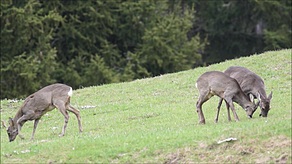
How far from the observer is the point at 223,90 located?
16.9 m

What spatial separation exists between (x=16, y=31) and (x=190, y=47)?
10.2m

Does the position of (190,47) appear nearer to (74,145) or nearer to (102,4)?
(102,4)

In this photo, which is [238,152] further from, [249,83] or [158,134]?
[249,83]

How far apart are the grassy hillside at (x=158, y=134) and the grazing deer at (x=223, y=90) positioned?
1.26 ft

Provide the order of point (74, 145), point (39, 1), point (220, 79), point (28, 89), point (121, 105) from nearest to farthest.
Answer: point (74, 145) < point (220, 79) < point (121, 105) < point (28, 89) < point (39, 1)

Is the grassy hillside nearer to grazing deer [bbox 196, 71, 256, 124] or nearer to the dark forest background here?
grazing deer [bbox 196, 71, 256, 124]

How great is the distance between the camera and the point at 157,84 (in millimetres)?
25875

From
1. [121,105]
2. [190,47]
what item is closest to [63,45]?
[190,47]

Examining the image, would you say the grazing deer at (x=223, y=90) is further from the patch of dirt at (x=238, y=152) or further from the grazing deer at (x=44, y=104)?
the grazing deer at (x=44, y=104)

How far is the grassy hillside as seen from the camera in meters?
14.2

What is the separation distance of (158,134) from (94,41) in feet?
79.6

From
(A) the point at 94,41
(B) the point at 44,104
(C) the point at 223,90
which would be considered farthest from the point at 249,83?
(A) the point at 94,41

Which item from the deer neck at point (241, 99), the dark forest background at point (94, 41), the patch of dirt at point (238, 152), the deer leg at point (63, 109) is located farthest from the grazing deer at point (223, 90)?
the dark forest background at point (94, 41)

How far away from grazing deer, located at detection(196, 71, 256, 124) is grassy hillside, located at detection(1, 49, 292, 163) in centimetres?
38
